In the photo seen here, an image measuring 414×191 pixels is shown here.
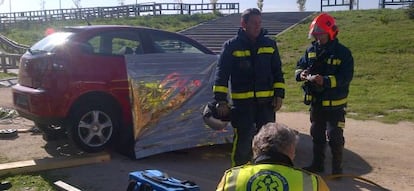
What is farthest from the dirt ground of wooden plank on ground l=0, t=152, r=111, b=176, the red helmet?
the red helmet

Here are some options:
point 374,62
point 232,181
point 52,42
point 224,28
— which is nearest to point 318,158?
point 52,42

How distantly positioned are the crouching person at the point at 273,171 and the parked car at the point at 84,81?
3887 millimetres

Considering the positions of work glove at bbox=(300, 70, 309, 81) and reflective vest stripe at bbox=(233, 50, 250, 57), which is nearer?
reflective vest stripe at bbox=(233, 50, 250, 57)

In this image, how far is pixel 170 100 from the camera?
659 cm

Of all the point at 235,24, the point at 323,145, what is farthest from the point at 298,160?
the point at 235,24

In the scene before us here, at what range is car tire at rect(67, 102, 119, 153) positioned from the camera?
20.5ft

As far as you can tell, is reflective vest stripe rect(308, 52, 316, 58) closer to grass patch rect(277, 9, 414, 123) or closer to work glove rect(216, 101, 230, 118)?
work glove rect(216, 101, 230, 118)

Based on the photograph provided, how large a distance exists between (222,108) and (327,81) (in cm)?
117

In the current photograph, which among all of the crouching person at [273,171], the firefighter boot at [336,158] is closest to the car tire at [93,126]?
the firefighter boot at [336,158]

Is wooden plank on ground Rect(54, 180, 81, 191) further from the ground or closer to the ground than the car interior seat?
closer to the ground

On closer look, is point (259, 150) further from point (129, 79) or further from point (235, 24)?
point (235, 24)

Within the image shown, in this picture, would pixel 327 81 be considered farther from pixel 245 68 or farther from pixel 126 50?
pixel 126 50

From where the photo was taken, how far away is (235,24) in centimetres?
3041

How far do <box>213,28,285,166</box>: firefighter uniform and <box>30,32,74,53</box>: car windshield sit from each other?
2.34 meters
